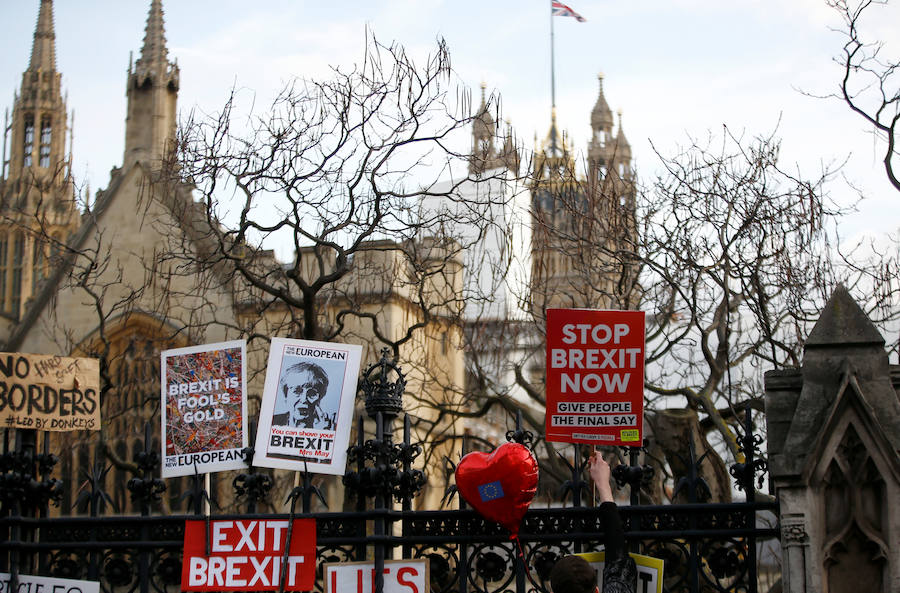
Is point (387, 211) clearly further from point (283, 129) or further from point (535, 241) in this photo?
point (535, 241)

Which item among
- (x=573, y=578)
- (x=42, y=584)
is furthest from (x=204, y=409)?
(x=573, y=578)

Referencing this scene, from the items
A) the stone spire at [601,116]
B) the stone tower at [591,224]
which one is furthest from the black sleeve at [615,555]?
the stone spire at [601,116]

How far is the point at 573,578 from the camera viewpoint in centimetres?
540

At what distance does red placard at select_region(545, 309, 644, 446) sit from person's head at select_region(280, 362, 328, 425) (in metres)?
1.54

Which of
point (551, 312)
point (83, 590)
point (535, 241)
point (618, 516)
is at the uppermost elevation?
point (535, 241)

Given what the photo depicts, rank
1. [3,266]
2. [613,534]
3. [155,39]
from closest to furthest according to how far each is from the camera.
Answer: [613,534] < [155,39] < [3,266]

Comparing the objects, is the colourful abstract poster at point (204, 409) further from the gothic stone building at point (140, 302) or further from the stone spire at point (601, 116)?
the stone spire at point (601, 116)

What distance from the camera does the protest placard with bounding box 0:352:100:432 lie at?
26.9 feet

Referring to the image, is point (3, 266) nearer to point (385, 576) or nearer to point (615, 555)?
point (385, 576)

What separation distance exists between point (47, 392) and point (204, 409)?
117 centimetres

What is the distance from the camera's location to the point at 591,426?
7.69 metres

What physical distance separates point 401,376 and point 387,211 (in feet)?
25.3

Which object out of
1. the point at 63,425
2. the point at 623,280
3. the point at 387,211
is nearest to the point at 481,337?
the point at 623,280

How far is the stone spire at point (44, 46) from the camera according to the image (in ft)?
196
